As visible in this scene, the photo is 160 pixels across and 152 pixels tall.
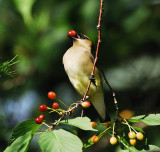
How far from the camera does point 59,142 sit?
1.72 m

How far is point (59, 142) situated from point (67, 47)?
214 centimetres

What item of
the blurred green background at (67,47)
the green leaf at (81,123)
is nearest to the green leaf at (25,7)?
the blurred green background at (67,47)

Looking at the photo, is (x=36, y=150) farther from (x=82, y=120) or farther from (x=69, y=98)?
(x=82, y=120)

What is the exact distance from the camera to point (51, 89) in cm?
429

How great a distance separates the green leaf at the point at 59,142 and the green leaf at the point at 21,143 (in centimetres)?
8

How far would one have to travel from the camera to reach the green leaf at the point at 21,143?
5.60ft

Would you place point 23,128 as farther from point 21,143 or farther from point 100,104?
point 100,104

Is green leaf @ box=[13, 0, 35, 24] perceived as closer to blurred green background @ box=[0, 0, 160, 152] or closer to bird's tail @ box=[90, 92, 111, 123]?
blurred green background @ box=[0, 0, 160, 152]

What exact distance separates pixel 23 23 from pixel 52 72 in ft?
2.80

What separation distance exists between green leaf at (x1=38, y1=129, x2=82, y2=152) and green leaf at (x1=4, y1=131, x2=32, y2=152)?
82mm

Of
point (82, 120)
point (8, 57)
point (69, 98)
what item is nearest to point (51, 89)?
point (69, 98)

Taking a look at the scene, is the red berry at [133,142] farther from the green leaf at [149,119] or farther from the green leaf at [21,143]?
the green leaf at [21,143]

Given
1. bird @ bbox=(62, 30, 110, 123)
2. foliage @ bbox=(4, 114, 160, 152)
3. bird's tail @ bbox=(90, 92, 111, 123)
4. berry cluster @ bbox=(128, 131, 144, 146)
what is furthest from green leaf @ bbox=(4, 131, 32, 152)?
bird's tail @ bbox=(90, 92, 111, 123)

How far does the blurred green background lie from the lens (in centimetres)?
A: 339
